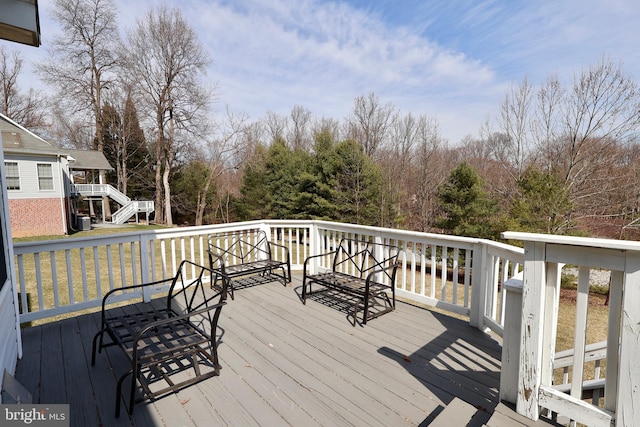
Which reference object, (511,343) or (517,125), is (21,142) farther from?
(517,125)

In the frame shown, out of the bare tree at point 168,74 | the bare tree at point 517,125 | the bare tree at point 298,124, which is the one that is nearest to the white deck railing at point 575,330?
the bare tree at point 517,125

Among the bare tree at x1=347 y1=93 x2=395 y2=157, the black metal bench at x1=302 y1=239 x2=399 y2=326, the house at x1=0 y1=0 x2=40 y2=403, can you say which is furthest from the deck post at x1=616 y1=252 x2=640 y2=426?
the bare tree at x1=347 y1=93 x2=395 y2=157

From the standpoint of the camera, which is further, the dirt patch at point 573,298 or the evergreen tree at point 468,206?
the evergreen tree at point 468,206

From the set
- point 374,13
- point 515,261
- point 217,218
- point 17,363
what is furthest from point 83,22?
point 515,261

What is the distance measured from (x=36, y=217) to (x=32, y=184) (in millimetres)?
1491

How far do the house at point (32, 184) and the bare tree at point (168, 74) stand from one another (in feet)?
18.8

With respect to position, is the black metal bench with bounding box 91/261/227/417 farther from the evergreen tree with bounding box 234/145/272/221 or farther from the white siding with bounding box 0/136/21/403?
the evergreen tree with bounding box 234/145/272/221

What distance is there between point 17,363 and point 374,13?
1045 cm

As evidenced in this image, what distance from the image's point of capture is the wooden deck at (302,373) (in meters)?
2.05

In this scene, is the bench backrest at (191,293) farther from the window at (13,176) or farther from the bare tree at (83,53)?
the bare tree at (83,53)

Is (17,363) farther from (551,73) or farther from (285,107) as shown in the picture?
(285,107)

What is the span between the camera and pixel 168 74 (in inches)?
744

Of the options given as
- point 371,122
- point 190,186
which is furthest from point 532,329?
point 190,186

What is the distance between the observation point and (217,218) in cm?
2375
